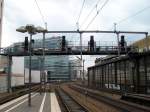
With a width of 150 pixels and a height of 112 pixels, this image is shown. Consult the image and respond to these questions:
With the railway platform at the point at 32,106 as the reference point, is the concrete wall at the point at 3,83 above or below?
above

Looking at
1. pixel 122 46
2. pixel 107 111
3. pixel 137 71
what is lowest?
pixel 107 111

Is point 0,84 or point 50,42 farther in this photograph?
point 50,42

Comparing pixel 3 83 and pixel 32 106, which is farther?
pixel 3 83

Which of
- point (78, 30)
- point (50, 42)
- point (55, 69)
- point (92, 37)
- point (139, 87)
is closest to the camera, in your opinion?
point (139, 87)

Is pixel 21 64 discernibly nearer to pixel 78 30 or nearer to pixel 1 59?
pixel 1 59

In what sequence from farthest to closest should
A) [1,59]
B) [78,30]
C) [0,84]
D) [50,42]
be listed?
[1,59] → [50,42] → [0,84] → [78,30]

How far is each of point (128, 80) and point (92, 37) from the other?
1021 centimetres

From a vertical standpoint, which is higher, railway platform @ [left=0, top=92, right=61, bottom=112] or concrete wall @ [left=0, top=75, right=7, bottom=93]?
concrete wall @ [left=0, top=75, right=7, bottom=93]

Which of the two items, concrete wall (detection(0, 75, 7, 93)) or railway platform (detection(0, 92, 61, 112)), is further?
concrete wall (detection(0, 75, 7, 93))

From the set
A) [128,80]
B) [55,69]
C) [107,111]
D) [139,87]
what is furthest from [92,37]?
[55,69]

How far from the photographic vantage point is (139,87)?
42375mm

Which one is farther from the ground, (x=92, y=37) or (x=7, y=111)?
(x=92, y=37)

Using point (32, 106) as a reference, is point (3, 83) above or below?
above

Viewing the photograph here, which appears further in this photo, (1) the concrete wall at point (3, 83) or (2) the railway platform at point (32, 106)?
(1) the concrete wall at point (3, 83)
